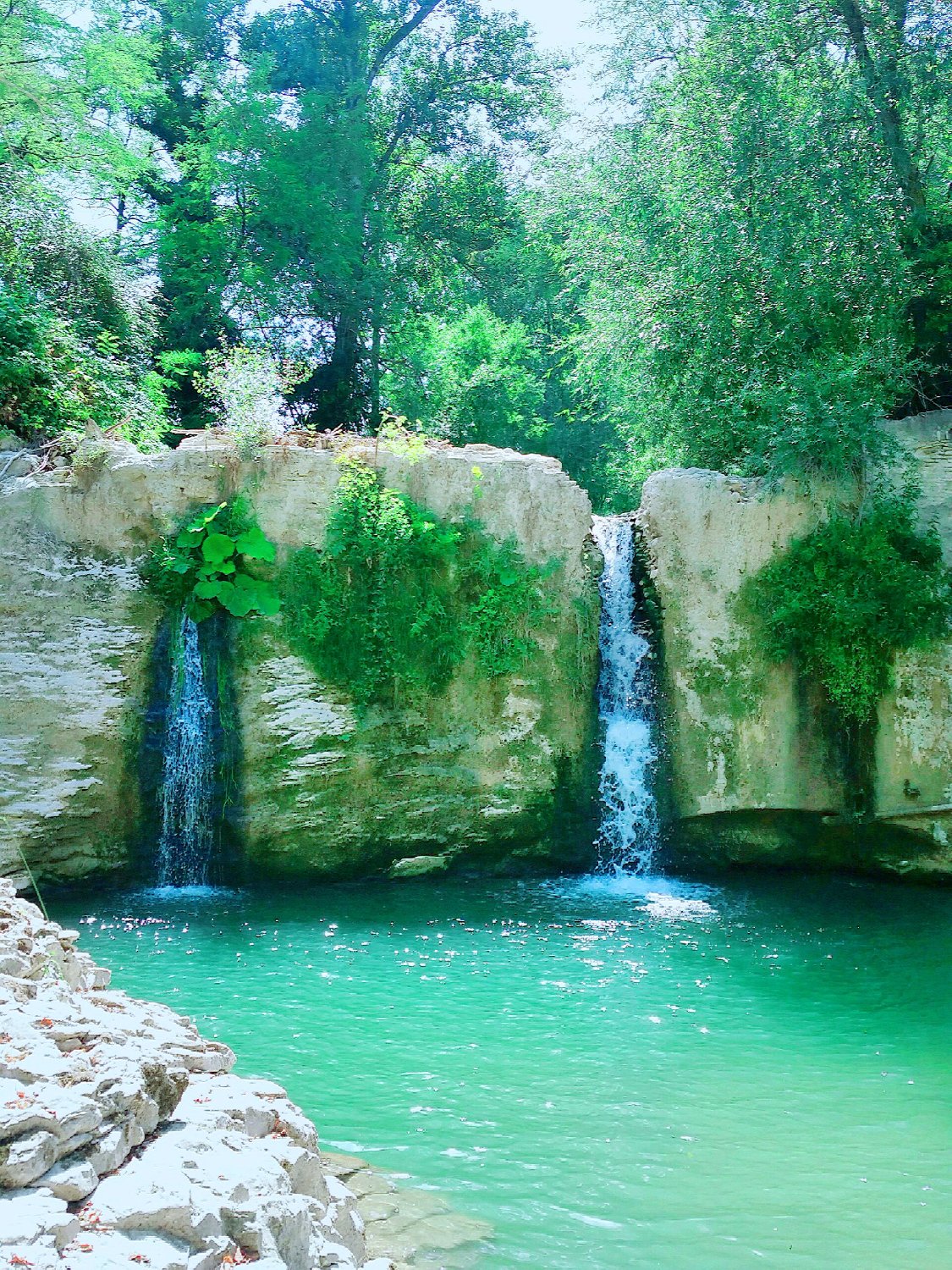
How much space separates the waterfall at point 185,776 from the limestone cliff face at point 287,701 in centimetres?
29

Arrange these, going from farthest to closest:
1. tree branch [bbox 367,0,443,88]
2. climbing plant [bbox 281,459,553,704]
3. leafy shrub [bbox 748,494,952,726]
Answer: tree branch [bbox 367,0,443,88] < leafy shrub [bbox 748,494,952,726] < climbing plant [bbox 281,459,553,704]

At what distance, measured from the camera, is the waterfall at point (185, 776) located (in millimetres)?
10953

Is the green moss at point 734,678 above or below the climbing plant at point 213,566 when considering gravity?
below

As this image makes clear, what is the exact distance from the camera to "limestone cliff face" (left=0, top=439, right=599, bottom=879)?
10602 mm

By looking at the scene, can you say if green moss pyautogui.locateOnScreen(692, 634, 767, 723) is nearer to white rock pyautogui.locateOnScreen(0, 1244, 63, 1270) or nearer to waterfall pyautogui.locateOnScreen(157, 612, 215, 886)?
waterfall pyautogui.locateOnScreen(157, 612, 215, 886)

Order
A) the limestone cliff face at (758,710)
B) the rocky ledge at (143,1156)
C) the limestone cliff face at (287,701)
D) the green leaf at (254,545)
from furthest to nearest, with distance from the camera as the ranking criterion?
1. the limestone cliff face at (758,710)
2. the green leaf at (254,545)
3. the limestone cliff face at (287,701)
4. the rocky ledge at (143,1156)

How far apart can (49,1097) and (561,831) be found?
8.46 meters

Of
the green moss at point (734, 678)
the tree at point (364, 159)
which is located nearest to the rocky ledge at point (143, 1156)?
the green moss at point (734, 678)

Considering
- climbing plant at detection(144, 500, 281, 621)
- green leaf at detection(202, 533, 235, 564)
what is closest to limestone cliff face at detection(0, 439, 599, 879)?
climbing plant at detection(144, 500, 281, 621)

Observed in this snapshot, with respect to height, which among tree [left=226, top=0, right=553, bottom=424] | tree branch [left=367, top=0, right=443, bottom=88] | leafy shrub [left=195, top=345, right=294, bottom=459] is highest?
tree branch [left=367, top=0, right=443, bottom=88]

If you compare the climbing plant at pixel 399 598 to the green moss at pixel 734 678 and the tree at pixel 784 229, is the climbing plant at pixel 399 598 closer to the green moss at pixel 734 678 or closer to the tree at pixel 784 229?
the green moss at pixel 734 678

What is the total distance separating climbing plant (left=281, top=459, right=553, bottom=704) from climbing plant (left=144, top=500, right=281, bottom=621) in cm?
36

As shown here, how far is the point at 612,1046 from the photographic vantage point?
279 inches

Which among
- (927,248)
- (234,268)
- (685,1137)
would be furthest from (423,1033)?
(234,268)
